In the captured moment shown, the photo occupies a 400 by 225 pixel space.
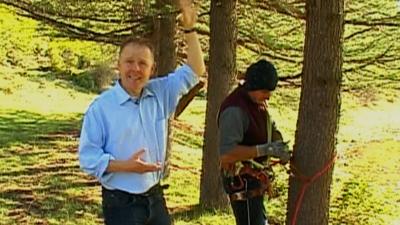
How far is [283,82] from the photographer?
1068 centimetres

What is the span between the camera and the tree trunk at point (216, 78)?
9141 mm

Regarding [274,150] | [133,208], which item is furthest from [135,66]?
[274,150]

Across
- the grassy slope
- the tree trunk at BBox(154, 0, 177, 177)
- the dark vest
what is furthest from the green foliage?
the dark vest

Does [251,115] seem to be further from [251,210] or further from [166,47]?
[166,47]

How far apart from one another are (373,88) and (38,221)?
5.48 meters

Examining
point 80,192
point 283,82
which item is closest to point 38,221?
point 80,192

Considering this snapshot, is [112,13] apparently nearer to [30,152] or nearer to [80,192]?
[80,192]

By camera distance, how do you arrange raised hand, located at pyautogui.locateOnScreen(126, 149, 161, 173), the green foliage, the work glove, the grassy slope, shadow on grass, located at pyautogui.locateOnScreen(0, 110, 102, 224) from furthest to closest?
the green foliage → the grassy slope → shadow on grass, located at pyautogui.locateOnScreen(0, 110, 102, 224) → the work glove → raised hand, located at pyautogui.locateOnScreen(126, 149, 161, 173)

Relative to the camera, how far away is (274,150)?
14.3ft

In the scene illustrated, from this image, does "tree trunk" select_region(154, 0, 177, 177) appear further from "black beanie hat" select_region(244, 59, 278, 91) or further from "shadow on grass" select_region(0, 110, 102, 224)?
"black beanie hat" select_region(244, 59, 278, 91)

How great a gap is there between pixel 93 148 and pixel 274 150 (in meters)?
1.22

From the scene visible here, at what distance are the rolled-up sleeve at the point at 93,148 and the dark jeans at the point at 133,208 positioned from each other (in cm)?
13

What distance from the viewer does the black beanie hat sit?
14.4 ft

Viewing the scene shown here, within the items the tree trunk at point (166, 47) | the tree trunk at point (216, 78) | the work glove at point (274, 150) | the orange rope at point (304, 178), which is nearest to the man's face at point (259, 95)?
the work glove at point (274, 150)
